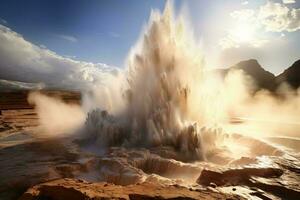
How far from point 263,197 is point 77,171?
687 centimetres

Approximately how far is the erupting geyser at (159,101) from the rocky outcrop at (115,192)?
A: 7.67 meters

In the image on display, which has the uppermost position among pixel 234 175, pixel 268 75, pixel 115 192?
pixel 268 75

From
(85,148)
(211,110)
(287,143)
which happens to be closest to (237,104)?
(211,110)

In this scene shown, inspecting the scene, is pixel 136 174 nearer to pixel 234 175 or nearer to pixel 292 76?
pixel 234 175

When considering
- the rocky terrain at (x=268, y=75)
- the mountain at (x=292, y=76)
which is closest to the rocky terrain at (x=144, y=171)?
the mountain at (x=292, y=76)

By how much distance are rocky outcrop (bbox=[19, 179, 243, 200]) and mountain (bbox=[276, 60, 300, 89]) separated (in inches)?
2945

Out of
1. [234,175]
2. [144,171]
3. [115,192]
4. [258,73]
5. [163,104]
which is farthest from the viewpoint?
[258,73]

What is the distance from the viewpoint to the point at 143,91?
58.3ft

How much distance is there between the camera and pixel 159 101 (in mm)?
16922

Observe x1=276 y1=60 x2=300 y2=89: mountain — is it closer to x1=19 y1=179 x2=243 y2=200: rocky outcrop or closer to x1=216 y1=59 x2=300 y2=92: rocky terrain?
x1=216 y1=59 x2=300 y2=92: rocky terrain

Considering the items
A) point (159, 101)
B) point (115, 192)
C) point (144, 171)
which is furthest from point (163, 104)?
point (115, 192)

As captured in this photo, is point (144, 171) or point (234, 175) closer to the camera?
point (234, 175)

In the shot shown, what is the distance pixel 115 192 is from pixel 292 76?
3249 inches

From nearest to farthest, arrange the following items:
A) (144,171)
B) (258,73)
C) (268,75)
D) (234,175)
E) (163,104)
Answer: (234,175) → (144,171) → (163,104) → (268,75) → (258,73)
